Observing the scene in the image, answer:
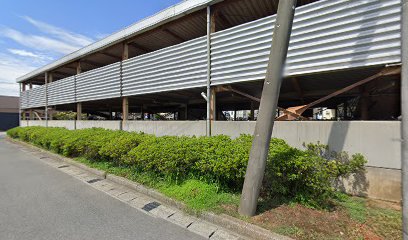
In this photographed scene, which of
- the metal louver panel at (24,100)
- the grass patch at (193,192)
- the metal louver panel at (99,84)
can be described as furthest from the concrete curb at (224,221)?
the metal louver panel at (24,100)

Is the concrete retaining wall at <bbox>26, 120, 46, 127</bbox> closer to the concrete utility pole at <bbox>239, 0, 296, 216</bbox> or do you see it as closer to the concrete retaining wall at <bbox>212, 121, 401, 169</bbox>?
the concrete retaining wall at <bbox>212, 121, 401, 169</bbox>

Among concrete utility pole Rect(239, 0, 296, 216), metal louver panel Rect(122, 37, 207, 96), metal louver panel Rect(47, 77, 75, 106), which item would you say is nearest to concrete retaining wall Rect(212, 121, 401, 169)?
concrete utility pole Rect(239, 0, 296, 216)

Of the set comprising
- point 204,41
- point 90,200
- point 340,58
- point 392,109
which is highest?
point 204,41

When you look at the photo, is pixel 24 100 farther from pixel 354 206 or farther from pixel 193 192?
pixel 354 206

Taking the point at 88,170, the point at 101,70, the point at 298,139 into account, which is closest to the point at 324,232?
the point at 298,139

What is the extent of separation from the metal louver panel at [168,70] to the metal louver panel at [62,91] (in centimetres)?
514

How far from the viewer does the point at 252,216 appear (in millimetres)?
3299

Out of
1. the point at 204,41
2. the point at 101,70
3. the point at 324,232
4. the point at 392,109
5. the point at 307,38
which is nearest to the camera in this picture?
the point at 324,232

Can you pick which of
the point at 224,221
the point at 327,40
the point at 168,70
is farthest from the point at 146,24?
the point at 224,221

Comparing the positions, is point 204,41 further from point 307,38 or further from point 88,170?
point 88,170

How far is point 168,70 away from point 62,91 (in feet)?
29.8

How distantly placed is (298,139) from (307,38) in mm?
2289

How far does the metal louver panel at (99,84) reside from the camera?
9.25m

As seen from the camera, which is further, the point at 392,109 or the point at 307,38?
the point at 392,109
